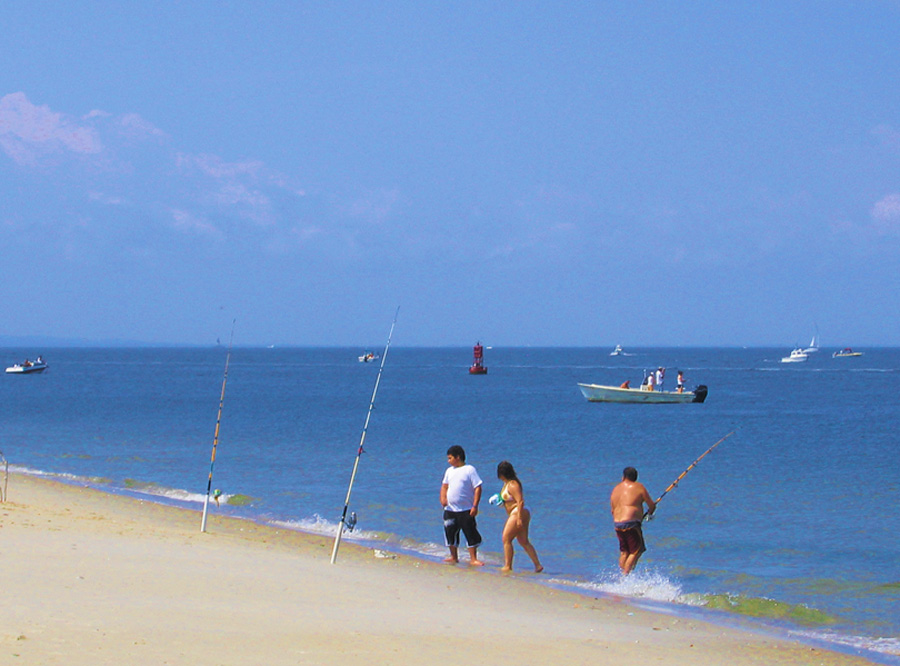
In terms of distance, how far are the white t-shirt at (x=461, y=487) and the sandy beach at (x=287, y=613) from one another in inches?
35.3

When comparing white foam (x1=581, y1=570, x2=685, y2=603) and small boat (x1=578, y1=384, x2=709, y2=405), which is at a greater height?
small boat (x1=578, y1=384, x2=709, y2=405)

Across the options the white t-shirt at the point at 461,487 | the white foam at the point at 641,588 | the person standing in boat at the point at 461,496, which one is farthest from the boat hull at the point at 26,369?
the white foam at the point at 641,588

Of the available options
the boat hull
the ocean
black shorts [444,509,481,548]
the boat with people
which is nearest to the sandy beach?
black shorts [444,509,481,548]

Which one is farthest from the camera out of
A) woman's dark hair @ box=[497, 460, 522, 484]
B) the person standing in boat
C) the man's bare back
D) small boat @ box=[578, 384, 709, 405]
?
small boat @ box=[578, 384, 709, 405]

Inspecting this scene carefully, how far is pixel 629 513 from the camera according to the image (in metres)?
12.7

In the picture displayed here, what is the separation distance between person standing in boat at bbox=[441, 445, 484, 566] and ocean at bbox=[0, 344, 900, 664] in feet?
3.15

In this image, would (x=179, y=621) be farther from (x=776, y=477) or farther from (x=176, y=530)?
(x=776, y=477)

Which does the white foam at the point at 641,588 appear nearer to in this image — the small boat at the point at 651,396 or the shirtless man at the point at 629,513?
the shirtless man at the point at 629,513

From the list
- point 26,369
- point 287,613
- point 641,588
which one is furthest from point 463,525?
point 26,369

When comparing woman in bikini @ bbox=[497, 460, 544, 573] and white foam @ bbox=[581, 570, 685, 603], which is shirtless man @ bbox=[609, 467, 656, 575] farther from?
woman in bikini @ bbox=[497, 460, 544, 573]

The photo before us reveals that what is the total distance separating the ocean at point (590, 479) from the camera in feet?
45.2

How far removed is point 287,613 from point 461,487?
4.70m

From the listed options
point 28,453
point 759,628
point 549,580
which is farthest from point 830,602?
point 28,453

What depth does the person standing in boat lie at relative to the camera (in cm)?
1321
